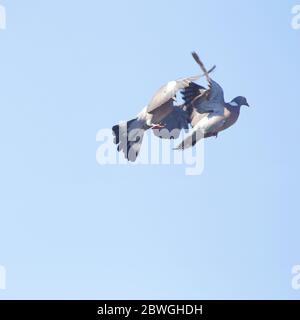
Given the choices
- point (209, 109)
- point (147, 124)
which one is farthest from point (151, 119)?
point (209, 109)

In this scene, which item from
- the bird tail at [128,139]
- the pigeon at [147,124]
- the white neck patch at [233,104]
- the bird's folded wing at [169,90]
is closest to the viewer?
the bird's folded wing at [169,90]

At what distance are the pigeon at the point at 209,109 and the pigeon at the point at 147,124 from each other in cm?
41

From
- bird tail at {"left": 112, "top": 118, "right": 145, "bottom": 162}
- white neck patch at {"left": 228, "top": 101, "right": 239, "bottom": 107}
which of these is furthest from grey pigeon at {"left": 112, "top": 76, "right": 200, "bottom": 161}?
white neck patch at {"left": 228, "top": 101, "right": 239, "bottom": 107}

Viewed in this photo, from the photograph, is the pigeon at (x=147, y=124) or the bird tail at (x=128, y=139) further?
the bird tail at (x=128, y=139)

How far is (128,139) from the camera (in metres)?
29.0

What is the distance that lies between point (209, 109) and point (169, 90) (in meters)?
1.40

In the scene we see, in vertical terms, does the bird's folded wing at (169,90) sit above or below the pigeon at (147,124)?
above

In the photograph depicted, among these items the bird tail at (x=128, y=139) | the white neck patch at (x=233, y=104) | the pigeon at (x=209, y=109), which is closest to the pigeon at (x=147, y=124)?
the bird tail at (x=128, y=139)

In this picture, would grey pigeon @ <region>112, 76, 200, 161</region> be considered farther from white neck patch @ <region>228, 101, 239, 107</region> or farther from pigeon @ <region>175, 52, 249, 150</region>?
white neck patch @ <region>228, 101, 239, 107</region>

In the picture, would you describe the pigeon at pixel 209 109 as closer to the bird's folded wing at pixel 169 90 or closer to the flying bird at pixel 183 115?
the flying bird at pixel 183 115

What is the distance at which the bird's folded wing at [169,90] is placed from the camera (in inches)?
1091

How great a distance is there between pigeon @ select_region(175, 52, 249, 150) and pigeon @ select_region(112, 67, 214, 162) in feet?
1.35
